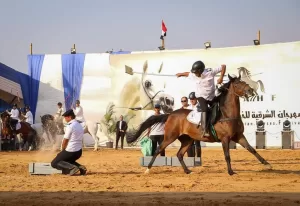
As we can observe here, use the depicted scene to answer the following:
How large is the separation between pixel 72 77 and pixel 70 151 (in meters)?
21.7

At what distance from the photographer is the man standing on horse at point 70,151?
13820mm

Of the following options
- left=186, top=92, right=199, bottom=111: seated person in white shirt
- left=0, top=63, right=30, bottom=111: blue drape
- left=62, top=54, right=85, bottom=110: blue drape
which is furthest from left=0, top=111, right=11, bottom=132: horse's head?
left=186, top=92, right=199, bottom=111: seated person in white shirt

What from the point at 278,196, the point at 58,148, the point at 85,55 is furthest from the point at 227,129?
the point at 85,55

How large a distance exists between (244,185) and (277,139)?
19.5 meters

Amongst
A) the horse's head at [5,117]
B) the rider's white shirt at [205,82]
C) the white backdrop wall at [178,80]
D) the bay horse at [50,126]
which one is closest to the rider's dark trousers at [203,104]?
the rider's white shirt at [205,82]

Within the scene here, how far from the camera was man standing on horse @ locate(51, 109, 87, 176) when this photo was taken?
45.3ft

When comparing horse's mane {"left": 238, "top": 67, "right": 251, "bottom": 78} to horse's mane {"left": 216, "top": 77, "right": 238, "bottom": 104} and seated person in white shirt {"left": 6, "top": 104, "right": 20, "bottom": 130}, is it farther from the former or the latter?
horse's mane {"left": 216, "top": 77, "right": 238, "bottom": 104}

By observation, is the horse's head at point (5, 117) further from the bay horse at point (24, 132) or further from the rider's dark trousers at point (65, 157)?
the rider's dark trousers at point (65, 157)

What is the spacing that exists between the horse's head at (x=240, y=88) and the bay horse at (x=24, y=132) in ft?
59.0

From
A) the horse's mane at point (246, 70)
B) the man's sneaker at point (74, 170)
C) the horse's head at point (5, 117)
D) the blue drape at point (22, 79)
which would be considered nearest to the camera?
the man's sneaker at point (74, 170)

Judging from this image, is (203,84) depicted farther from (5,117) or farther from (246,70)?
(5,117)

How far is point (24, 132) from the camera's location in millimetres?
30609

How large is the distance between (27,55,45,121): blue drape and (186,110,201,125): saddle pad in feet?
74.1

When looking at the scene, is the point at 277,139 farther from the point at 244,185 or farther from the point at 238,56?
the point at 244,185
